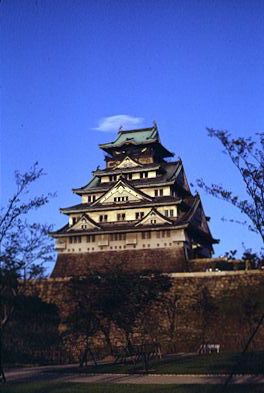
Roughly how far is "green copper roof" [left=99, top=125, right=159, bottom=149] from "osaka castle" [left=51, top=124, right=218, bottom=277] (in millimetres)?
250

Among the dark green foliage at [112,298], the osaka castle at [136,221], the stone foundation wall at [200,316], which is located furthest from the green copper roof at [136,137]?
the dark green foliage at [112,298]

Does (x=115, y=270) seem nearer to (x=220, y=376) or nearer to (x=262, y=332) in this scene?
(x=262, y=332)

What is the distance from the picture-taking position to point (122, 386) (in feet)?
41.7

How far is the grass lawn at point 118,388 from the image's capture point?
37.6 feet

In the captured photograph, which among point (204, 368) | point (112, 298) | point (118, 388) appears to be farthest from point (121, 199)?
point (118, 388)

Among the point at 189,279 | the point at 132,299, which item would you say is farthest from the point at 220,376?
→ the point at 189,279

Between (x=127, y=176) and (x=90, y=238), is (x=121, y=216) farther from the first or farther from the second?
(x=127, y=176)

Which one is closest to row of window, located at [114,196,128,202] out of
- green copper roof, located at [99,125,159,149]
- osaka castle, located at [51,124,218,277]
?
osaka castle, located at [51,124,218,277]

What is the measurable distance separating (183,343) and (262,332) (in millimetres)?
4351

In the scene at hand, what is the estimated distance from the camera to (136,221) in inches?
1539

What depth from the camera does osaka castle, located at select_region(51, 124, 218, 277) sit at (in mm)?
37781

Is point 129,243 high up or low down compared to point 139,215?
down

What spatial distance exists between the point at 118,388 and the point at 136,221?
2697 cm

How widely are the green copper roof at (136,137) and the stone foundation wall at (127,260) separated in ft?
35.3
